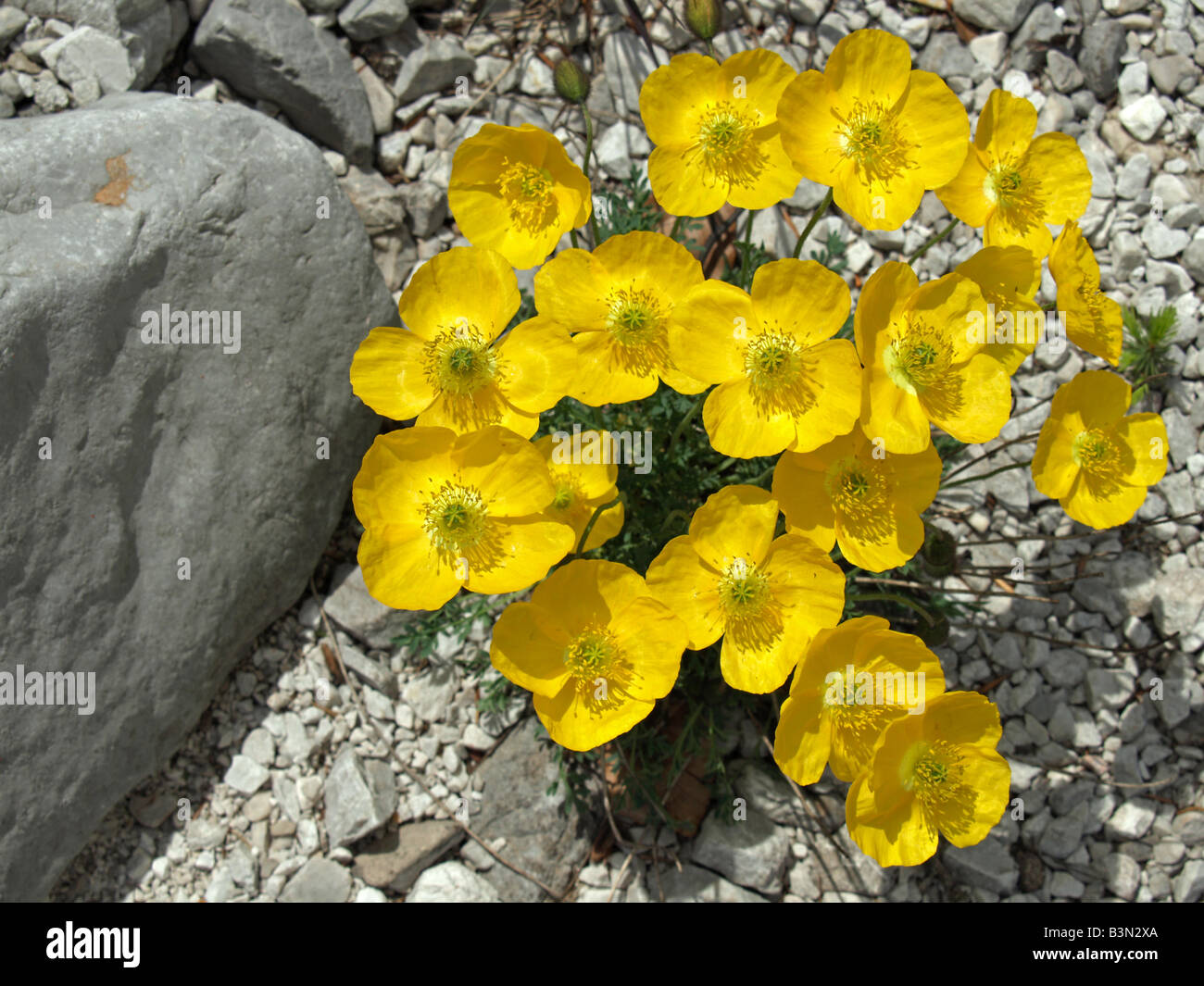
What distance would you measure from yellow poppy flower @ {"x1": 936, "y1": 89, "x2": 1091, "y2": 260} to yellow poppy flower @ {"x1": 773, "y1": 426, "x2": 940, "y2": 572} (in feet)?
3.22

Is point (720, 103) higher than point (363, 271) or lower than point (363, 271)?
higher

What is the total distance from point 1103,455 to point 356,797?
362 centimetres

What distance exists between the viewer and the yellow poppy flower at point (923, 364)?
333cm

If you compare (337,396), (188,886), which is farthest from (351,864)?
(337,396)

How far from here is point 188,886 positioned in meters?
4.63

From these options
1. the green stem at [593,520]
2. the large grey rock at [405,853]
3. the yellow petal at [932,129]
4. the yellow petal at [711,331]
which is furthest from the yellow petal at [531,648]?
the yellow petal at [932,129]

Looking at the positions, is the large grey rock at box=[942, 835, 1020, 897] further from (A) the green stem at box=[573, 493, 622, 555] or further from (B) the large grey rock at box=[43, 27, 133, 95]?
(B) the large grey rock at box=[43, 27, 133, 95]

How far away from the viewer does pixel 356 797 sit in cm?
464

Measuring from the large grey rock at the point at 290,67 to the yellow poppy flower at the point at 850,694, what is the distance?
12.7ft

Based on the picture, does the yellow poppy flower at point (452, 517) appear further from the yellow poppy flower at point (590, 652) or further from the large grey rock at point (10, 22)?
the large grey rock at point (10, 22)

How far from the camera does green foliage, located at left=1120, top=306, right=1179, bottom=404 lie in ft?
16.3

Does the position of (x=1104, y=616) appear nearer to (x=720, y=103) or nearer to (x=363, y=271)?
(x=720, y=103)

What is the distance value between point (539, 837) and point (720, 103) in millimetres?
3386

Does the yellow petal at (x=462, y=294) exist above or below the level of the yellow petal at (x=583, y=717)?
above
